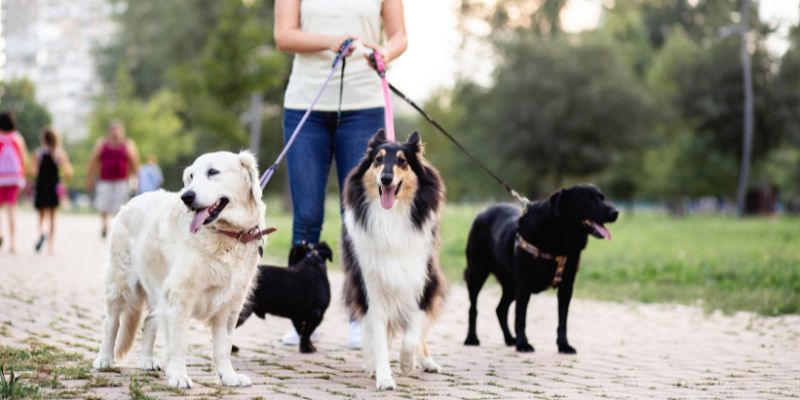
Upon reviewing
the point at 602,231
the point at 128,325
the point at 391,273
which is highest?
the point at 602,231

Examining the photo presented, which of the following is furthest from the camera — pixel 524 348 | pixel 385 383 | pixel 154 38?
pixel 154 38

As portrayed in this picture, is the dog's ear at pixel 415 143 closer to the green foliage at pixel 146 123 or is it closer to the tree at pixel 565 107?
the tree at pixel 565 107

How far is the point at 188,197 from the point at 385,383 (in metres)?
1.52

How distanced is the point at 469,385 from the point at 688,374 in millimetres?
1512

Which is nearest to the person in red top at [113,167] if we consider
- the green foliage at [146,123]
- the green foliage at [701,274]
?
the green foliage at [701,274]

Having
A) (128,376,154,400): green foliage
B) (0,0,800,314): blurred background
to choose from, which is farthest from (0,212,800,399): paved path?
(0,0,800,314): blurred background

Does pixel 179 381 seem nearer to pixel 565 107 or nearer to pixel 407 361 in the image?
pixel 407 361

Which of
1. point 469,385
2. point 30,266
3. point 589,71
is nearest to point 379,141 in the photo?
point 469,385

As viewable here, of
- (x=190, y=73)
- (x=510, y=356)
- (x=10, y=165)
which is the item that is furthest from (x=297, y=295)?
(x=190, y=73)

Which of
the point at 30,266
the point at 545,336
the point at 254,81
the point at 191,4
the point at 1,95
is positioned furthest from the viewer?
the point at 1,95

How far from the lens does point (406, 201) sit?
576 cm

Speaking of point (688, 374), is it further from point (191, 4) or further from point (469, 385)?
point (191, 4)

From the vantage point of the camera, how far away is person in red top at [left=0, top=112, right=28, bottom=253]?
15890 millimetres

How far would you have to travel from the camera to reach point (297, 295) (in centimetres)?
677
